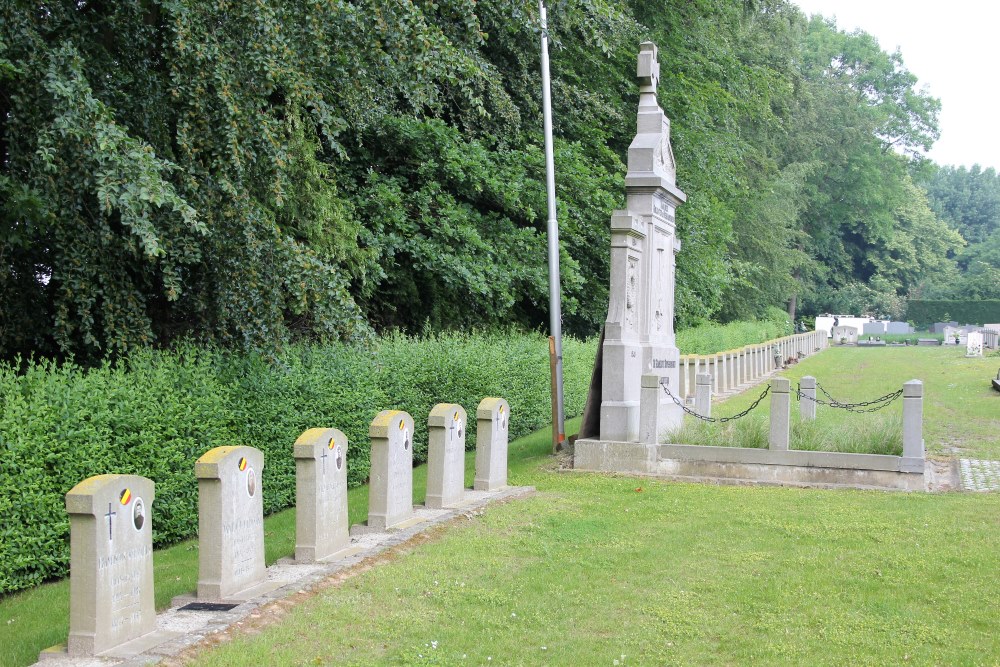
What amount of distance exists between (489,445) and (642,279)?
3986 mm

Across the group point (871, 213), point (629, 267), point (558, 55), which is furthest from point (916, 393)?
point (871, 213)

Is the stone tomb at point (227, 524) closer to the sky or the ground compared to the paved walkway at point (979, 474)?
closer to the sky

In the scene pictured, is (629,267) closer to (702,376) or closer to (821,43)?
(702,376)

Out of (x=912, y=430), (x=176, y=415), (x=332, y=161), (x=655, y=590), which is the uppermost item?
(x=332, y=161)

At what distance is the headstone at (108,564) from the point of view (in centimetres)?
573

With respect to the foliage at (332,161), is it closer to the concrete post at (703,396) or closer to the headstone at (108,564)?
the headstone at (108,564)

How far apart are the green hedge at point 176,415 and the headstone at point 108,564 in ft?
7.71

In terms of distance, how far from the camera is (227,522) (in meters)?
6.97

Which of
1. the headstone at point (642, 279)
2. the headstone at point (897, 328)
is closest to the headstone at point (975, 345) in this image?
the headstone at point (642, 279)

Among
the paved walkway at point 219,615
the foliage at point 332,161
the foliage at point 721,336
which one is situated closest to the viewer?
the paved walkway at point 219,615

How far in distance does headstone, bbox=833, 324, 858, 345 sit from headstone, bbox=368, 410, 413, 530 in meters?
59.2

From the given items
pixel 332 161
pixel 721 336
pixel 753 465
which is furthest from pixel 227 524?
pixel 721 336

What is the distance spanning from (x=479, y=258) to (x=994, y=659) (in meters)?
13.4

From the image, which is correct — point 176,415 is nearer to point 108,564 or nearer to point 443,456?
point 443,456
